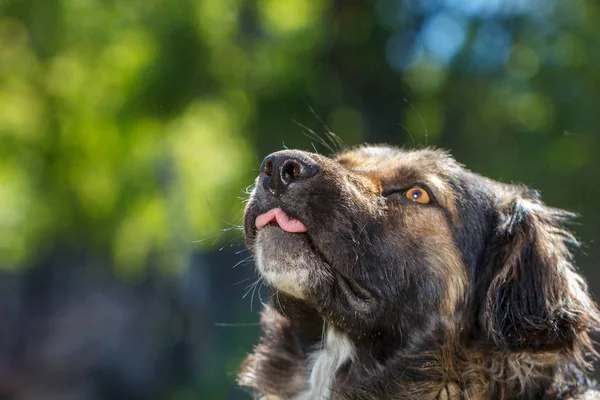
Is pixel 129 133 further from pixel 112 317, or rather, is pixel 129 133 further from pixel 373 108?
pixel 373 108

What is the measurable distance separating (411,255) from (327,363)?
796mm

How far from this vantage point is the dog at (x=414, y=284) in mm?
3709

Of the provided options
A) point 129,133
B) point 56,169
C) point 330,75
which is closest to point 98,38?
point 129,133

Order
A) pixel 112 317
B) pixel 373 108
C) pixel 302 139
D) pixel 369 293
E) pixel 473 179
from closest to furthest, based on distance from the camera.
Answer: pixel 369 293 → pixel 473 179 → pixel 302 139 → pixel 373 108 → pixel 112 317

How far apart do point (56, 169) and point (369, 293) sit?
57.2ft

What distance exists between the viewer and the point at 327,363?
4.23 metres

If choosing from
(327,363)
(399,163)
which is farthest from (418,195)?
(327,363)

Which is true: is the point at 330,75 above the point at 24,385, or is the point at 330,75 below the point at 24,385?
above

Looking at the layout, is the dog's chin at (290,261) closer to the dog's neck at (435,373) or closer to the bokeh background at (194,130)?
the dog's neck at (435,373)

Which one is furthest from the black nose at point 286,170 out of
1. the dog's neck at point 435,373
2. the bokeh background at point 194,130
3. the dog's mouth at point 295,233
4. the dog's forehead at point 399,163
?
the bokeh background at point 194,130

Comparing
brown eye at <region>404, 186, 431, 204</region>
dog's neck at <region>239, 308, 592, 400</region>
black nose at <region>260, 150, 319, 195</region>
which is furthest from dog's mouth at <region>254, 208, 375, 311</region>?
brown eye at <region>404, 186, 431, 204</region>

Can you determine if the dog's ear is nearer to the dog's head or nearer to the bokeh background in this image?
the dog's head

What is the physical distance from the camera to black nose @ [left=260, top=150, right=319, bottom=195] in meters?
3.69

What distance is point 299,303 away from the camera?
4.06m
